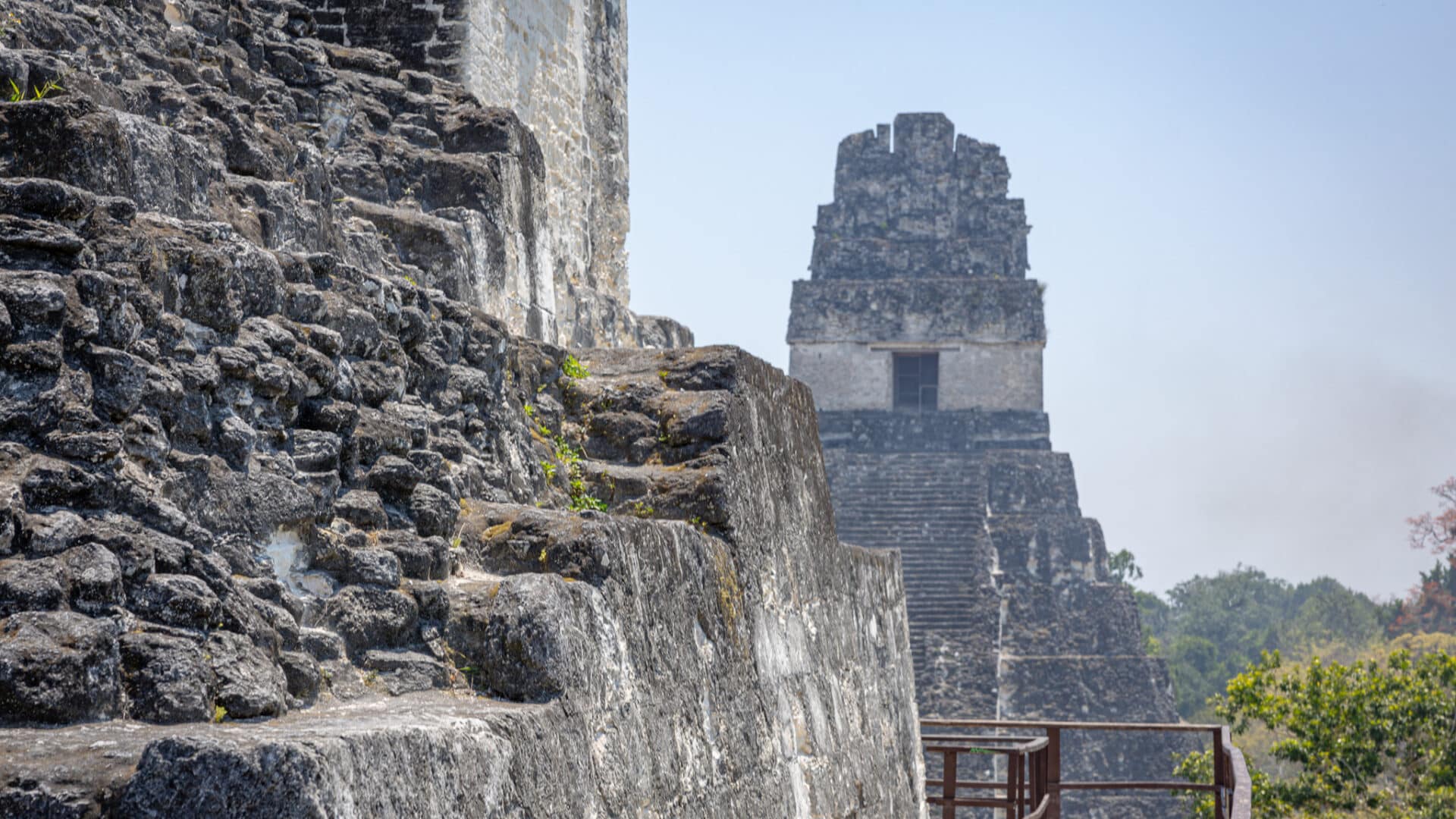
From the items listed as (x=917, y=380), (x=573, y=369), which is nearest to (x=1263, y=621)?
(x=917, y=380)

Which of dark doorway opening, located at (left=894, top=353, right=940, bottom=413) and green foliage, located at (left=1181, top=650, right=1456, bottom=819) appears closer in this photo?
green foliage, located at (left=1181, top=650, right=1456, bottom=819)

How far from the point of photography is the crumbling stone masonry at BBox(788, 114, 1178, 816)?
22.6 meters

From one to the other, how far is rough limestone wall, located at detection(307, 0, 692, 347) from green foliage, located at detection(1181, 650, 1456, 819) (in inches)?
307

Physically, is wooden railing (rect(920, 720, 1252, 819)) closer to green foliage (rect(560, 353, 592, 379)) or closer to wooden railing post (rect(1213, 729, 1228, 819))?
wooden railing post (rect(1213, 729, 1228, 819))

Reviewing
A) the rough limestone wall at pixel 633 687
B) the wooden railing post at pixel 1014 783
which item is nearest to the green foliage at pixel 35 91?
the rough limestone wall at pixel 633 687

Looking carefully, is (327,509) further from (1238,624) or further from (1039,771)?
(1238,624)

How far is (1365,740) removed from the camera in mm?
13234

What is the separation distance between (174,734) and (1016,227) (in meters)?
30.0

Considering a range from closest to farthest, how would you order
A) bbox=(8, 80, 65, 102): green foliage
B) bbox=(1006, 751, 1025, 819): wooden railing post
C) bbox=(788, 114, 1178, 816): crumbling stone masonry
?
1. bbox=(8, 80, 65, 102): green foliage
2. bbox=(1006, 751, 1025, 819): wooden railing post
3. bbox=(788, 114, 1178, 816): crumbling stone masonry

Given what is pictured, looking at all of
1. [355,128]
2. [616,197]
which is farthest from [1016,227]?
[355,128]

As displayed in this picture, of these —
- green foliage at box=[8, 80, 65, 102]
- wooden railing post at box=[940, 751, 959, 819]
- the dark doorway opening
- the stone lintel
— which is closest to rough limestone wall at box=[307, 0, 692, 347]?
Result: wooden railing post at box=[940, 751, 959, 819]

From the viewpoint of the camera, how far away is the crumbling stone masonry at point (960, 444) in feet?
74.1

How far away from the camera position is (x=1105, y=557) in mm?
24531

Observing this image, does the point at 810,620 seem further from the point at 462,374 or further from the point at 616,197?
the point at 616,197
